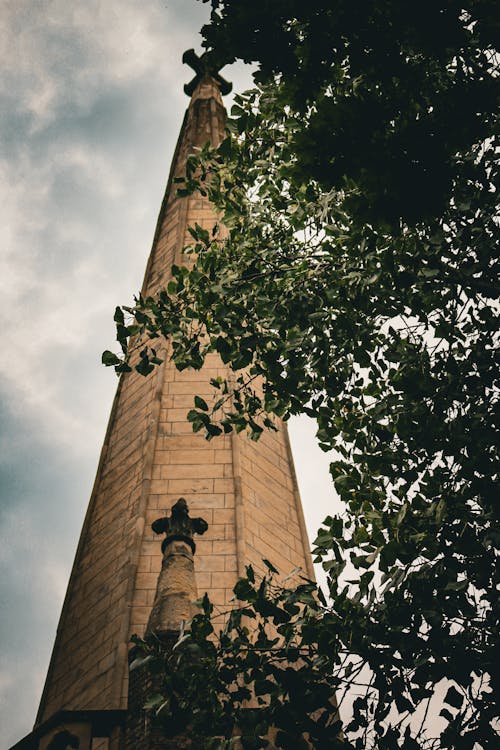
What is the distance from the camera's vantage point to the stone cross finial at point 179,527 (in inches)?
288

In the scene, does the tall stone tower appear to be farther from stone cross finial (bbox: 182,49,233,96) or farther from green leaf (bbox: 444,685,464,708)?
stone cross finial (bbox: 182,49,233,96)

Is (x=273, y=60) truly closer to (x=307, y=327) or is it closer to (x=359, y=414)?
(x=307, y=327)

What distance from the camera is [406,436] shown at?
5027mm

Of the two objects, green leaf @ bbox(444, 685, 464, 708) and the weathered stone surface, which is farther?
the weathered stone surface

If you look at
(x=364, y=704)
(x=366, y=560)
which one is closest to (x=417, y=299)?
(x=366, y=560)

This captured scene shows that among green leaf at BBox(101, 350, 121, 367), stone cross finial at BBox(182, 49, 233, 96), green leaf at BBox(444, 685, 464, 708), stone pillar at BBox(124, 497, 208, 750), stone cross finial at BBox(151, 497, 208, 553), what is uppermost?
stone cross finial at BBox(182, 49, 233, 96)

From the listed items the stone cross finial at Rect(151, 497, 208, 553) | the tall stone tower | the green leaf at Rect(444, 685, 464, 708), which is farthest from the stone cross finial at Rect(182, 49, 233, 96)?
the green leaf at Rect(444, 685, 464, 708)

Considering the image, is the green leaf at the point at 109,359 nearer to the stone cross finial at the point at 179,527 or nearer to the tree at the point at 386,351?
the tree at the point at 386,351

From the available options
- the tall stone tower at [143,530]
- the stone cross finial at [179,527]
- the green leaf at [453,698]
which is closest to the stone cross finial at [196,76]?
the tall stone tower at [143,530]

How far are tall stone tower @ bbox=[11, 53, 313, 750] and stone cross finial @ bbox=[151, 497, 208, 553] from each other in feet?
3.38

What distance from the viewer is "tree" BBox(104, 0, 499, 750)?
4262 mm

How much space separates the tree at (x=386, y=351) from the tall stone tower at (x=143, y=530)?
2638mm

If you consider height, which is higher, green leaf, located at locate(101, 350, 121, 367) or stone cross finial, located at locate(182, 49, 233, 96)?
stone cross finial, located at locate(182, 49, 233, 96)

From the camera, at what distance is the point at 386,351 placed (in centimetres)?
546
